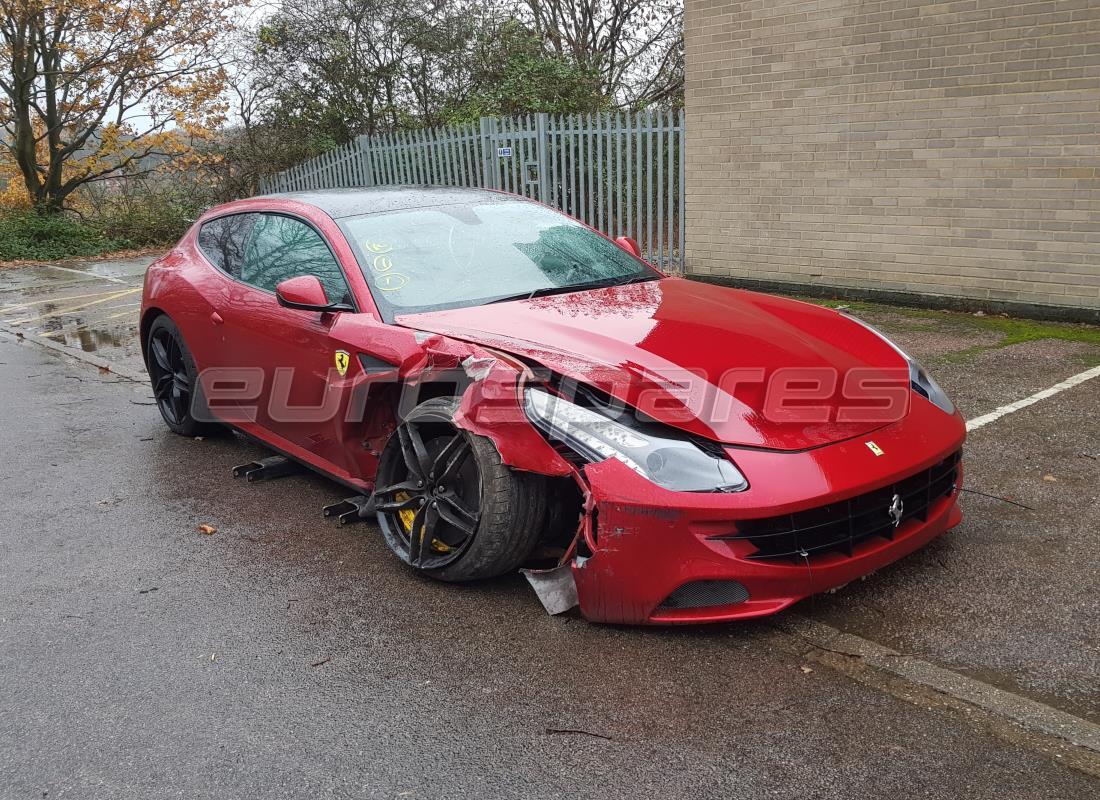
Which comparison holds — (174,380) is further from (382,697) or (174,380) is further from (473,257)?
(382,697)

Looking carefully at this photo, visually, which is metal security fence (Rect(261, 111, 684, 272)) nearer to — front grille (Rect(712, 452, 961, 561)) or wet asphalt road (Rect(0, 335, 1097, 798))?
wet asphalt road (Rect(0, 335, 1097, 798))

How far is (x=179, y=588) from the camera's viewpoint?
3854mm

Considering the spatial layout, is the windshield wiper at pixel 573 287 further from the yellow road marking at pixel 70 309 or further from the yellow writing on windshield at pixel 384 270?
the yellow road marking at pixel 70 309

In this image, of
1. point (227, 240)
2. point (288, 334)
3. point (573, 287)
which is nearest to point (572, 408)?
point (573, 287)

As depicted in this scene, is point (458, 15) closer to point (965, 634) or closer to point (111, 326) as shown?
point (111, 326)

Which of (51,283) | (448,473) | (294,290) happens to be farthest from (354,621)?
(51,283)

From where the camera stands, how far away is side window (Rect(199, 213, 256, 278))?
17.1ft

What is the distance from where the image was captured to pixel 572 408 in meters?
3.25

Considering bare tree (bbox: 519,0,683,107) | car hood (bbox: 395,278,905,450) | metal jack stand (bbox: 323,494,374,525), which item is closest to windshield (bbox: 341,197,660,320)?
car hood (bbox: 395,278,905,450)

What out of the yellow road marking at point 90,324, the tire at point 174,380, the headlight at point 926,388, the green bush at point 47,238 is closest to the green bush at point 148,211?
the green bush at point 47,238

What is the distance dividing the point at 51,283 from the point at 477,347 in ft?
43.1

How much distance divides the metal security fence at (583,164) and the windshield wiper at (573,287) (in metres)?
6.03

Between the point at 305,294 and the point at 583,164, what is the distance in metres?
8.27

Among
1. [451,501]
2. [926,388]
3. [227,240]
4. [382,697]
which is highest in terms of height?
[227,240]
